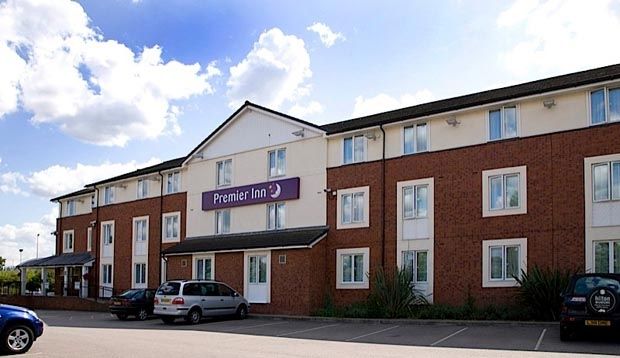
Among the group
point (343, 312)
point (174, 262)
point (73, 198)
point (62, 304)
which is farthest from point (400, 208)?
point (73, 198)

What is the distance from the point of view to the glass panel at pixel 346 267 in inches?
1114

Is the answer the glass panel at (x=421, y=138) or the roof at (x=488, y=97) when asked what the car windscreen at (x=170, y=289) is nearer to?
the roof at (x=488, y=97)

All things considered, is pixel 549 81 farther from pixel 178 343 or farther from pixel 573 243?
pixel 178 343

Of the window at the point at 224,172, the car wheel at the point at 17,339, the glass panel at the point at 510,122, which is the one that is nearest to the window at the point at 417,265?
the glass panel at the point at 510,122

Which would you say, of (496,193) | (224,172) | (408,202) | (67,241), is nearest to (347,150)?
(408,202)

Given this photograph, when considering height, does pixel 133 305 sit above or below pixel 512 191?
below

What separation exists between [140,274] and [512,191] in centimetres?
2205

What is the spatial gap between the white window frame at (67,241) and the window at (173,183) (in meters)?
11.7

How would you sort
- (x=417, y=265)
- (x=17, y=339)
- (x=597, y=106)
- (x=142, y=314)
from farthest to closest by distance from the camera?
(x=142, y=314), (x=417, y=265), (x=597, y=106), (x=17, y=339)

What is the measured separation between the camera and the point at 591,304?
53.7ft

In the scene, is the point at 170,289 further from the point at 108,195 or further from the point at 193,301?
the point at 108,195

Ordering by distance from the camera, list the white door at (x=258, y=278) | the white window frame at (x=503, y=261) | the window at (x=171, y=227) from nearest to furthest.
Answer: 1. the white window frame at (x=503, y=261)
2. the white door at (x=258, y=278)
3. the window at (x=171, y=227)

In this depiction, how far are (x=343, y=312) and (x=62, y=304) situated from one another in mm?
20055

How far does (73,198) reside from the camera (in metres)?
46.9
